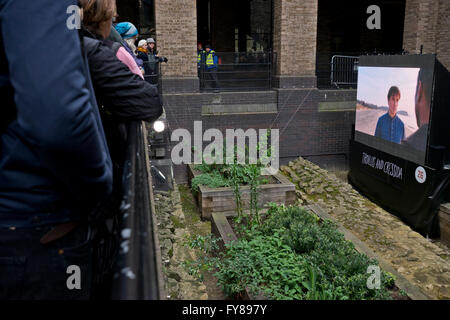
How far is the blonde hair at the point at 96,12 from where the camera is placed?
171 cm

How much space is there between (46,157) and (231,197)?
6.71 meters

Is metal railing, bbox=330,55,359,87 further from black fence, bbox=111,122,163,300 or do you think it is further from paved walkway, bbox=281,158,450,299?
black fence, bbox=111,122,163,300

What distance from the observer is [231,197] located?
7734 mm

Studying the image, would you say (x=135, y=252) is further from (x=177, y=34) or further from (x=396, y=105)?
(x=177, y=34)

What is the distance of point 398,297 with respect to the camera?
4223 millimetres

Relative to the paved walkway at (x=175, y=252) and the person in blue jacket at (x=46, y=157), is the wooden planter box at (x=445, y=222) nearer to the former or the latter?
the paved walkway at (x=175, y=252)

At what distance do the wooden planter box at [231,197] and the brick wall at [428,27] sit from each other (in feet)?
28.3

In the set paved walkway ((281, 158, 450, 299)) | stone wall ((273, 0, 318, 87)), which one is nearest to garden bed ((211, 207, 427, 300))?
paved walkway ((281, 158, 450, 299))

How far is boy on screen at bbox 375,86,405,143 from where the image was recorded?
9273 mm

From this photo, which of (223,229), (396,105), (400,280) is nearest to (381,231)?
(396,105)

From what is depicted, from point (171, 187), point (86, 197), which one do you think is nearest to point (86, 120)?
point (86, 197)

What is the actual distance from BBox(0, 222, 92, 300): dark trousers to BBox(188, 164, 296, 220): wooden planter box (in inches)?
247
